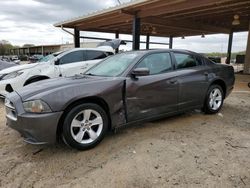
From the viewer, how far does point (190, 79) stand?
4.28 metres

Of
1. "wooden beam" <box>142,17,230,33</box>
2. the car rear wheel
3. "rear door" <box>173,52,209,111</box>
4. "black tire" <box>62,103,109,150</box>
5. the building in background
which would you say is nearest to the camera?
"black tire" <box>62,103,109,150</box>

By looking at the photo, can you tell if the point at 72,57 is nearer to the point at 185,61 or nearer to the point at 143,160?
the point at 185,61

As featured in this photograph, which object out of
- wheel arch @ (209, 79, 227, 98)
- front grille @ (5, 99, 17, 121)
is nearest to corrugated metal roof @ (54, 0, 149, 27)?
wheel arch @ (209, 79, 227, 98)

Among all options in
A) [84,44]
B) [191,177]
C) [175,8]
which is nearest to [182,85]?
[191,177]

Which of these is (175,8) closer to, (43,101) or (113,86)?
(113,86)

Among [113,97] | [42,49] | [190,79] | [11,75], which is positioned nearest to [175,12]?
[190,79]

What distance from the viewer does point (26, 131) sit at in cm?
284

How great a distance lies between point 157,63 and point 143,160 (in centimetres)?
183

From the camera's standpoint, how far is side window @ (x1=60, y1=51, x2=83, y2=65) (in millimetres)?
7225

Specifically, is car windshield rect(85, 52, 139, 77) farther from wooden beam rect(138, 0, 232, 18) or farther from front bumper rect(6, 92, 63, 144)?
wooden beam rect(138, 0, 232, 18)

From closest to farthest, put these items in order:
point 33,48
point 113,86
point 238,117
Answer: point 113,86, point 238,117, point 33,48

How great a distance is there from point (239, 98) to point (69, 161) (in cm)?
537

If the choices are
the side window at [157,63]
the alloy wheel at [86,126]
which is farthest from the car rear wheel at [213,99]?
the alloy wheel at [86,126]

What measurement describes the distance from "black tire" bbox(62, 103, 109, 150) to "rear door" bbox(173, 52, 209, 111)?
64.0 inches
